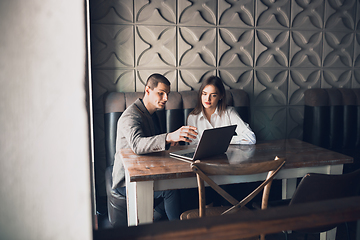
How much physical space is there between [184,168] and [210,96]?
3.92 ft

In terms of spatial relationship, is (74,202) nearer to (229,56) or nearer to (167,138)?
(167,138)

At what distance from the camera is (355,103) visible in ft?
10.3

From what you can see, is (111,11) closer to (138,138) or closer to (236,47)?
(236,47)

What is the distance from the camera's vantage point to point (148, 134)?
2.03 m

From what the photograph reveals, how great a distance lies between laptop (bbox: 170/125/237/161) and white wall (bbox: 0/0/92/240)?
1195 millimetres

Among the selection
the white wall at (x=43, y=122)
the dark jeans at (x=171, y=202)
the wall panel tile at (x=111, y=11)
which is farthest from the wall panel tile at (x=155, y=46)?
the white wall at (x=43, y=122)

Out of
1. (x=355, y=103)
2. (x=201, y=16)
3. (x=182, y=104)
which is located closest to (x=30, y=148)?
(x=182, y=104)

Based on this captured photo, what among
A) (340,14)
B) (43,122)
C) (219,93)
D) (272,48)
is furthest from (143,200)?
(340,14)

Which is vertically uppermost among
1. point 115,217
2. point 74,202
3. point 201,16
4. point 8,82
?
point 201,16

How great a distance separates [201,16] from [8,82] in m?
2.81

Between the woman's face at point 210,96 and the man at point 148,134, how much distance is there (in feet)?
1.80

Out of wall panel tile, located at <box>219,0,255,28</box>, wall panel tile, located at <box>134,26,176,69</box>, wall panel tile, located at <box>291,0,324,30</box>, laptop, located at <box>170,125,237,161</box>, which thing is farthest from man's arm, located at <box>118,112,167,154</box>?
wall panel tile, located at <box>291,0,324,30</box>

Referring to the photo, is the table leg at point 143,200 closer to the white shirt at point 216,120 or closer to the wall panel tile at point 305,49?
the white shirt at point 216,120

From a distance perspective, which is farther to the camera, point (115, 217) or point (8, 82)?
point (115, 217)
